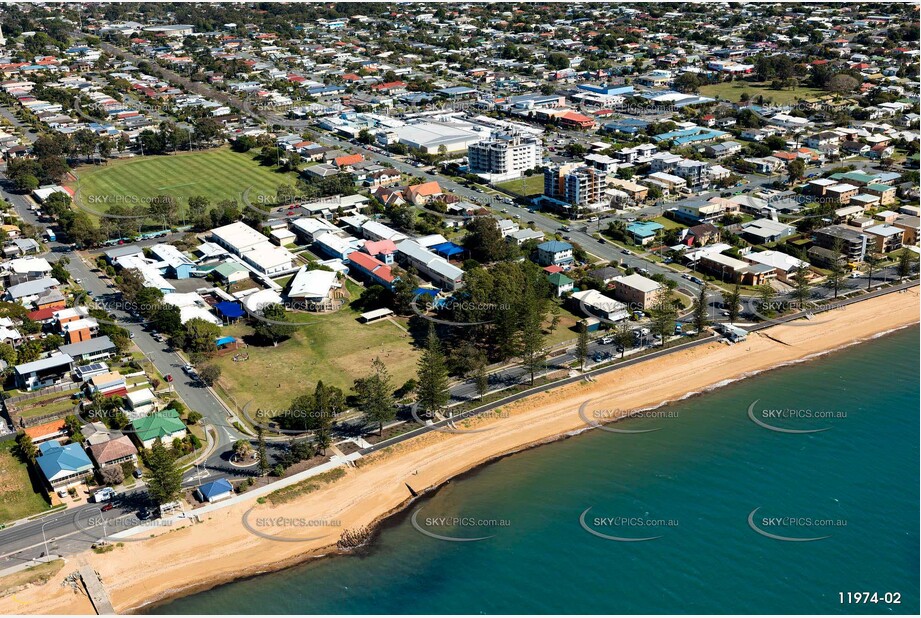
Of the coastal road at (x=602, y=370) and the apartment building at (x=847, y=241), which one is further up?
the apartment building at (x=847, y=241)

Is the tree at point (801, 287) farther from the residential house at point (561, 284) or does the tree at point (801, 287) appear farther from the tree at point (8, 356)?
the tree at point (8, 356)

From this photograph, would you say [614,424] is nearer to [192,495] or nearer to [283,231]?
[192,495]

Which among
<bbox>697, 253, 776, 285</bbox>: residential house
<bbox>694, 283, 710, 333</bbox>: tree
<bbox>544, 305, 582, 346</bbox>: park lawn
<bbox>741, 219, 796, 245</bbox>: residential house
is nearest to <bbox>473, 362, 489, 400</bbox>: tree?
<bbox>544, 305, 582, 346</bbox>: park lawn

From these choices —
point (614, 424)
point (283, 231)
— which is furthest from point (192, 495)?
point (283, 231)

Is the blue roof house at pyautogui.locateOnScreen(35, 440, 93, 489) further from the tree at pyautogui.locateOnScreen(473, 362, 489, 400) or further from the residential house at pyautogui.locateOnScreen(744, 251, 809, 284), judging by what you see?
the residential house at pyautogui.locateOnScreen(744, 251, 809, 284)

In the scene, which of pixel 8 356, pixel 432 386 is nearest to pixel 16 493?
pixel 8 356

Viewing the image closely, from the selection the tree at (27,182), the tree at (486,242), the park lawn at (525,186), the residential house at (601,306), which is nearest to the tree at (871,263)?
the residential house at (601,306)

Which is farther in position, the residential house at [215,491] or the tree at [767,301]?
the tree at [767,301]
